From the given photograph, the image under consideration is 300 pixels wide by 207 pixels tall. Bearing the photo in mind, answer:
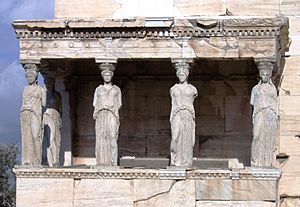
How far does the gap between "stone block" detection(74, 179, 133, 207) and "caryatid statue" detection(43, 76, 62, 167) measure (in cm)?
150

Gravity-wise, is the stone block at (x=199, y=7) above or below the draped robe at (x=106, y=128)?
above

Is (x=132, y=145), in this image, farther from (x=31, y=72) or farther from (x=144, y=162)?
(x=31, y=72)

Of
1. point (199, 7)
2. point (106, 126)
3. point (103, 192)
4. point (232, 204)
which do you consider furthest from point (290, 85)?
point (103, 192)

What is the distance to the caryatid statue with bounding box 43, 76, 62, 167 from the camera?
16500 mm

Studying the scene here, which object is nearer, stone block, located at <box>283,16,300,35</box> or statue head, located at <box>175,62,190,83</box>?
statue head, located at <box>175,62,190,83</box>

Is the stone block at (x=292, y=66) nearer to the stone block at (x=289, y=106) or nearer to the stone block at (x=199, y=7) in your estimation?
the stone block at (x=289, y=106)

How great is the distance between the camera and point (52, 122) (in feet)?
54.1

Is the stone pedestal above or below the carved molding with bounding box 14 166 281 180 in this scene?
below

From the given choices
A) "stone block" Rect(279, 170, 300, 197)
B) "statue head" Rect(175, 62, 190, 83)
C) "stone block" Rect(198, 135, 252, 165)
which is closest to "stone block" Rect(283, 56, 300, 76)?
"stone block" Rect(198, 135, 252, 165)

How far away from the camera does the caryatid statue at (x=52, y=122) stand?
16500 millimetres

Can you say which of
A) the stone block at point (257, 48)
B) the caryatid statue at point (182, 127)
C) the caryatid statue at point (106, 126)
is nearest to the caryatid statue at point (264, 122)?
the stone block at point (257, 48)

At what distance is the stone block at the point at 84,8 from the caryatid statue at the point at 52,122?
1.35m

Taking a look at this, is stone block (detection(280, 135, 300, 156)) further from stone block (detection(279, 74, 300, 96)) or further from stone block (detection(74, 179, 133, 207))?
stone block (detection(74, 179, 133, 207))

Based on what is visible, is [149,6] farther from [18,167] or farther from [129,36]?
[18,167]
